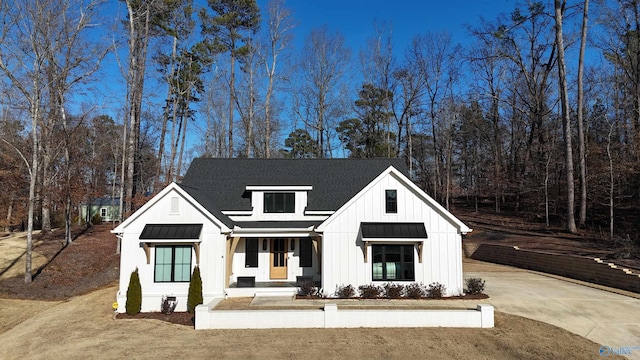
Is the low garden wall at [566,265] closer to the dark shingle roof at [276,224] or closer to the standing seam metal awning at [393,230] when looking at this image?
the standing seam metal awning at [393,230]

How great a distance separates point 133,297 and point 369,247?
347 inches

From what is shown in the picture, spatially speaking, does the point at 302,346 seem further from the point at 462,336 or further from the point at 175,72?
the point at 175,72

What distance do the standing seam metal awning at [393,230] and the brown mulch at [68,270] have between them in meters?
14.1

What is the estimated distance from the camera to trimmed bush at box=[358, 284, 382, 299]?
1459 centimetres

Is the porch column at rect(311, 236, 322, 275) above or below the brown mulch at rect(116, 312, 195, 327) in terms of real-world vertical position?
above

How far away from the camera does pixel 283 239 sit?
17.8 m

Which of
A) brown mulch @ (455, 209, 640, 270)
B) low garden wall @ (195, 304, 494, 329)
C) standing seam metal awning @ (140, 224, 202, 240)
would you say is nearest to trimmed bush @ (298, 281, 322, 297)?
low garden wall @ (195, 304, 494, 329)

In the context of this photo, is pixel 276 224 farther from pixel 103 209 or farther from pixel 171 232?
pixel 103 209

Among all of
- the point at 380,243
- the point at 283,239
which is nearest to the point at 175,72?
the point at 283,239

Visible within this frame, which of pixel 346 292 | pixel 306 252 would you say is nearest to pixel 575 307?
pixel 346 292

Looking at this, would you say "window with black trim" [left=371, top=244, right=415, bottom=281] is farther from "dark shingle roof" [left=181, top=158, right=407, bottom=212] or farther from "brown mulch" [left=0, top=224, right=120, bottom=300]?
"brown mulch" [left=0, top=224, right=120, bottom=300]

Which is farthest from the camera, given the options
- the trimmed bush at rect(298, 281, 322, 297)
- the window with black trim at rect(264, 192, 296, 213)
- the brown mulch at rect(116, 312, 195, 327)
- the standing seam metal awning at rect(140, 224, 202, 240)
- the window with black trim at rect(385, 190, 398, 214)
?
the window with black trim at rect(264, 192, 296, 213)

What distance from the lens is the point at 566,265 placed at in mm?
19109

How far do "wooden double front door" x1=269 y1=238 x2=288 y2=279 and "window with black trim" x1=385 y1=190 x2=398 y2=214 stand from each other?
5.05m
